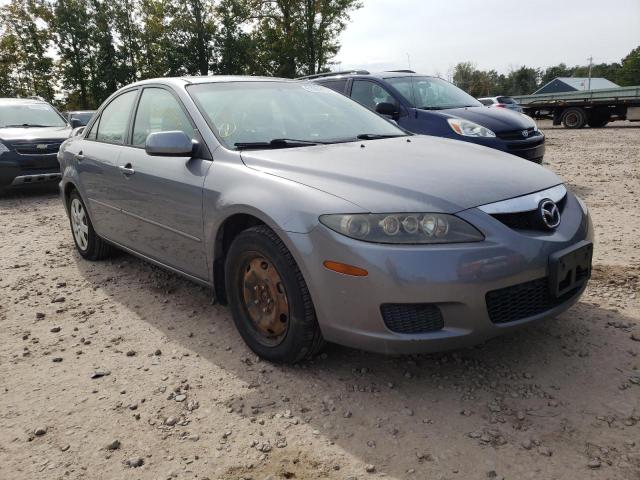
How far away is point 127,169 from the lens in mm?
3816

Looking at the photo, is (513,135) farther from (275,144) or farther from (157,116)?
(157,116)

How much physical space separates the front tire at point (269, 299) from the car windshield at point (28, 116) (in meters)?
8.33

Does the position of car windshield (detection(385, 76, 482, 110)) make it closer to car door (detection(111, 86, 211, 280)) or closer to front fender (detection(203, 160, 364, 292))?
car door (detection(111, 86, 211, 280))

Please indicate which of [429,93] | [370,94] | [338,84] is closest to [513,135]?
[429,93]

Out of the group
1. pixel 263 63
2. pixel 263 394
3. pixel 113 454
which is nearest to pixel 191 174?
pixel 263 394

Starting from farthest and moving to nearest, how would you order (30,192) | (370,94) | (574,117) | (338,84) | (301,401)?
(574,117)
(30,192)
(338,84)
(370,94)
(301,401)

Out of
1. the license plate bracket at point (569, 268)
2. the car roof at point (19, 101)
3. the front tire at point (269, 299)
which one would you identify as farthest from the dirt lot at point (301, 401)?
the car roof at point (19, 101)

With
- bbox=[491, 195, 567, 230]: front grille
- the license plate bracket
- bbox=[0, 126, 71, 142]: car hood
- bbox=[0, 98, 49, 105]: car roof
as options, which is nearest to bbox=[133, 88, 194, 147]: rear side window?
bbox=[491, 195, 567, 230]: front grille

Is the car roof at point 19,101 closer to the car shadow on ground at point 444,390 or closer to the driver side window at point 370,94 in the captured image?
the driver side window at point 370,94

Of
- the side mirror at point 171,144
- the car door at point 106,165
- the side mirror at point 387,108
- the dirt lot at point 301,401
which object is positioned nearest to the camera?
the dirt lot at point 301,401

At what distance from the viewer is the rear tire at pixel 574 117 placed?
67.3 ft

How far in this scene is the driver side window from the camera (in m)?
7.25

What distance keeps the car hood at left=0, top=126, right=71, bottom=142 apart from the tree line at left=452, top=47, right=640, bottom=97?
7521cm

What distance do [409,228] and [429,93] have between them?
567cm
